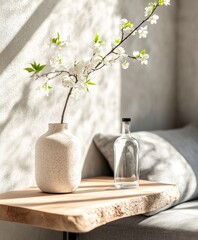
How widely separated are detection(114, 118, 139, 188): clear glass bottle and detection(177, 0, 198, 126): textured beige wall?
126cm

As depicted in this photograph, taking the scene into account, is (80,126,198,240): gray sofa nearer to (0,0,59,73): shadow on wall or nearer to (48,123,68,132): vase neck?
(48,123,68,132): vase neck

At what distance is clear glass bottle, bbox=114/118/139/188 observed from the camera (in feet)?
7.63

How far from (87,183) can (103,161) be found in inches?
15.3

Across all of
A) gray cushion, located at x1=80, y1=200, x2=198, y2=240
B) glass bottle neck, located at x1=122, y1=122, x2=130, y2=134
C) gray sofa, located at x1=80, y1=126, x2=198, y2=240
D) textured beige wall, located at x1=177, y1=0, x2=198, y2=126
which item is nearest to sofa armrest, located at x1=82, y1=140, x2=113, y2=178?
gray sofa, located at x1=80, y1=126, x2=198, y2=240

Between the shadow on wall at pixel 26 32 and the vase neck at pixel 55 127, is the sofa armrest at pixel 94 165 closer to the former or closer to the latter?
the vase neck at pixel 55 127

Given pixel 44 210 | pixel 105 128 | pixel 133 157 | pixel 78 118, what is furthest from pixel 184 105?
pixel 44 210

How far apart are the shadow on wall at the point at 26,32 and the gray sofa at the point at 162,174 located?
2.25ft

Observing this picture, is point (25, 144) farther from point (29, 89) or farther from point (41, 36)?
point (41, 36)

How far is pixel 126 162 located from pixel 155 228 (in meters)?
0.32

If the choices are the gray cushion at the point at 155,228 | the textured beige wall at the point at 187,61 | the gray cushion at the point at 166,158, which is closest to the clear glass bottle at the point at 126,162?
the gray cushion at the point at 155,228

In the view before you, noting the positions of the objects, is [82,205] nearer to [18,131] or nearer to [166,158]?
[18,131]

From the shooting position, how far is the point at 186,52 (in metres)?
3.53

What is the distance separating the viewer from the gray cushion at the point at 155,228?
232 centimetres

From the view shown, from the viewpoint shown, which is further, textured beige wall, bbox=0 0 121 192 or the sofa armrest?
the sofa armrest
